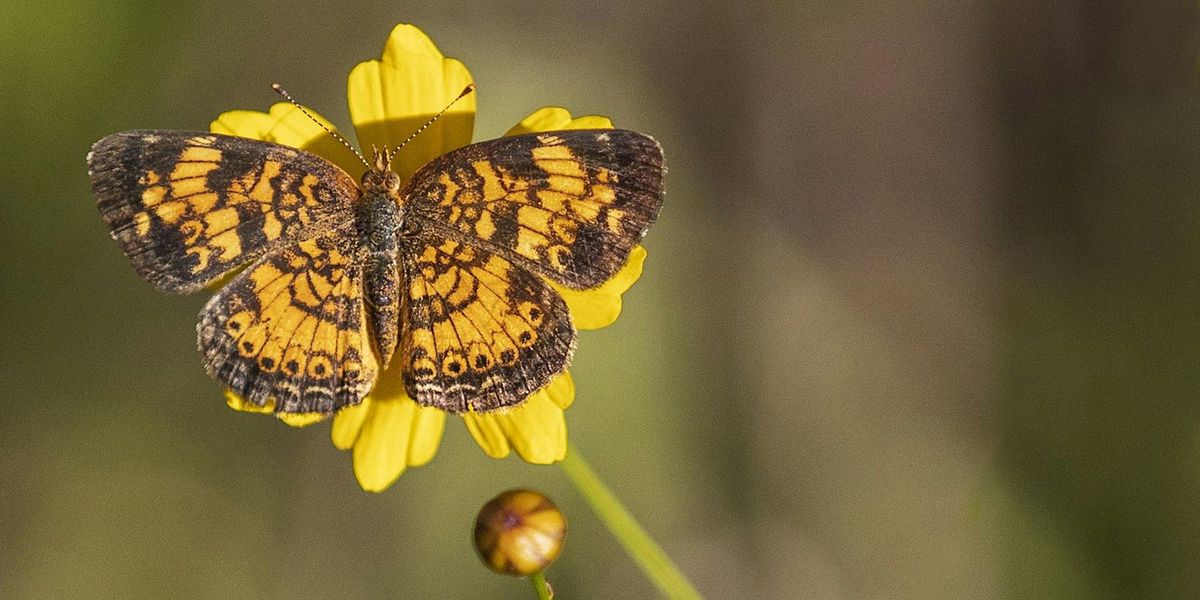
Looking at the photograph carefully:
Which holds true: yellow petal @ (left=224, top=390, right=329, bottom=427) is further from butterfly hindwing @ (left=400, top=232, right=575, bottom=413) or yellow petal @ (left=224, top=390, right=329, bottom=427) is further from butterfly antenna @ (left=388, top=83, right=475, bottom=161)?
butterfly antenna @ (left=388, top=83, right=475, bottom=161)

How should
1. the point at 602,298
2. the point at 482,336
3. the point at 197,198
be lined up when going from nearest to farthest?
1. the point at 482,336
2. the point at 197,198
3. the point at 602,298

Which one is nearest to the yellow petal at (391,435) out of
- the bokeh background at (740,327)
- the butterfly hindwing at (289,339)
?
the butterfly hindwing at (289,339)

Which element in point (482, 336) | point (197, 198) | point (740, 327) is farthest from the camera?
point (740, 327)

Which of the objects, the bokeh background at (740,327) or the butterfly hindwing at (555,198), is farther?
the bokeh background at (740,327)

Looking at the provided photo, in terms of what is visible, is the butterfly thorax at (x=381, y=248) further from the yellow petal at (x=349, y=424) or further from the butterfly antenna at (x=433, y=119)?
the yellow petal at (x=349, y=424)

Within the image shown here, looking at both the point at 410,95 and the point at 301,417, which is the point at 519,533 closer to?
the point at 301,417

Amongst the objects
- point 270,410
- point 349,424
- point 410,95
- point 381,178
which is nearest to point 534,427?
point 349,424

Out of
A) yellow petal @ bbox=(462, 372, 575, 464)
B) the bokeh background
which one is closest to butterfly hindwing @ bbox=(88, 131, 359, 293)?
yellow petal @ bbox=(462, 372, 575, 464)
